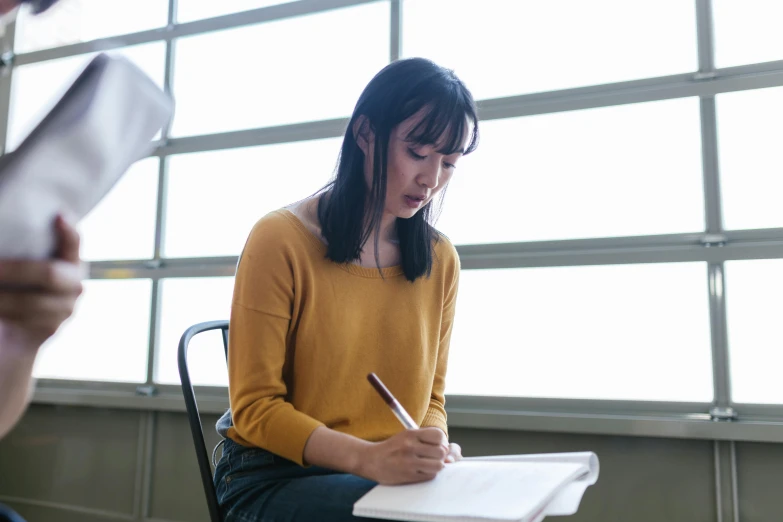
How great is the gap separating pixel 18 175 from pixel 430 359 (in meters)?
0.94

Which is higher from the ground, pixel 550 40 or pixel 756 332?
pixel 550 40

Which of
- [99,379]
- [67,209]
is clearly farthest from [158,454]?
[67,209]

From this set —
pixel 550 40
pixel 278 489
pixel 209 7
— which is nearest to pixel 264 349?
pixel 278 489

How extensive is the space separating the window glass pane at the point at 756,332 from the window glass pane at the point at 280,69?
1.33m

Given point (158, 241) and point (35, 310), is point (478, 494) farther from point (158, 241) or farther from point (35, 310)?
point (158, 241)

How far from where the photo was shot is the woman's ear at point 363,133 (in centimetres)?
127

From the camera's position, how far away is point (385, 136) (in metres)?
1.24

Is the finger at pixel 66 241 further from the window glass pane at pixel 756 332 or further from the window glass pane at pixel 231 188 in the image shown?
the window glass pane at pixel 231 188

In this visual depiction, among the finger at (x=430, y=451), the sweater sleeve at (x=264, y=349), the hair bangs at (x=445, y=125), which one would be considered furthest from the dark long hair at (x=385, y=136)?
the finger at (x=430, y=451)

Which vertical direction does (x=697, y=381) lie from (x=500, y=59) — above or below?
below

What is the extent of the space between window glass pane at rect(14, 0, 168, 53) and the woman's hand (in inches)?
97.6

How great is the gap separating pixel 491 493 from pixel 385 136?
0.67m

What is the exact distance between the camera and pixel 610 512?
181 centimetres

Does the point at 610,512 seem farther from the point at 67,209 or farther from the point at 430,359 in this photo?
the point at 67,209
